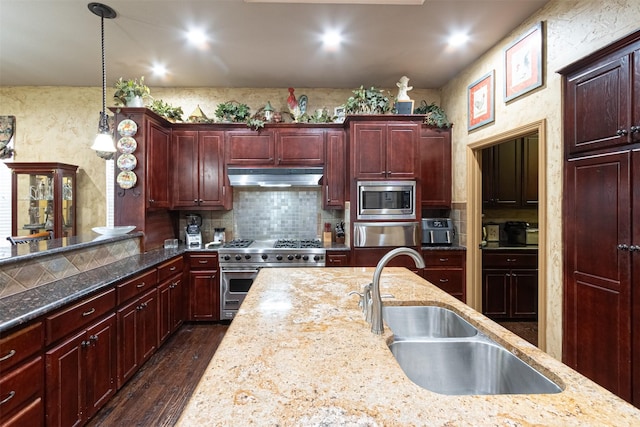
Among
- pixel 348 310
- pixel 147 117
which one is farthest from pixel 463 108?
pixel 147 117

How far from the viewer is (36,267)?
1887 millimetres

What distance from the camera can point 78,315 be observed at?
5.67 feet

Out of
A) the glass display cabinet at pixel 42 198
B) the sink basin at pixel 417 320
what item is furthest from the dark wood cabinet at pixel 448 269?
the glass display cabinet at pixel 42 198

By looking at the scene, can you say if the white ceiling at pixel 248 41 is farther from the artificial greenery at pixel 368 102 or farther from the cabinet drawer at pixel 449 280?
the cabinet drawer at pixel 449 280

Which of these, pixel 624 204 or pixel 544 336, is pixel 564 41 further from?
pixel 544 336

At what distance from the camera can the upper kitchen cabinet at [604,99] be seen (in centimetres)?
175

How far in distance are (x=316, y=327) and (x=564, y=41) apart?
275cm

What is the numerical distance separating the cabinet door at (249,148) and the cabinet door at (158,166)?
700 mm

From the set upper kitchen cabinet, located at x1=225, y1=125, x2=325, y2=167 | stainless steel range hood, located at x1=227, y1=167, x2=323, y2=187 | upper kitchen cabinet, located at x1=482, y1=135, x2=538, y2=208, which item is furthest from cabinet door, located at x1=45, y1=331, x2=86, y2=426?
upper kitchen cabinet, located at x1=482, y1=135, x2=538, y2=208

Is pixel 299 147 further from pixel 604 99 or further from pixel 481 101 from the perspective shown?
pixel 604 99

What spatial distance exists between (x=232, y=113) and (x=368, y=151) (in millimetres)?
1752

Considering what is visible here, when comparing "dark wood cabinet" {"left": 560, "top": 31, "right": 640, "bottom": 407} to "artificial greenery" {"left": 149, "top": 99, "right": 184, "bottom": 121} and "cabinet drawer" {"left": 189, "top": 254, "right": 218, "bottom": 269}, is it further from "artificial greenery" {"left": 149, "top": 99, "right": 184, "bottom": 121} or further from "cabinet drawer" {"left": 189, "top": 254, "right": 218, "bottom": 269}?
"artificial greenery" {"left": 149, "top": 99, "right": 184, "bottom": 121}

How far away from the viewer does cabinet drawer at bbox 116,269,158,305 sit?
85.5 inches

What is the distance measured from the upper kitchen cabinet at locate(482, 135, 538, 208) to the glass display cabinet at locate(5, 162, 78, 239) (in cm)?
538
